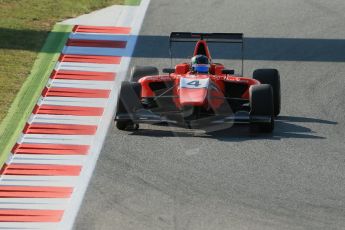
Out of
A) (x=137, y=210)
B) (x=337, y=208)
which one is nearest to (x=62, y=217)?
(x=137, y=210)

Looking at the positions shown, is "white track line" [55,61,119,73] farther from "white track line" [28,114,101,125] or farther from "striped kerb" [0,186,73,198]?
"striped kerb" [0,186,73,198]

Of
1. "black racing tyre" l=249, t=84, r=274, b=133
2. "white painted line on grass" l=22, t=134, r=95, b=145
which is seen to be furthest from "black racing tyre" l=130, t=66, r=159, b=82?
"black racing tyre" l=249, t=84, r=274, b=133

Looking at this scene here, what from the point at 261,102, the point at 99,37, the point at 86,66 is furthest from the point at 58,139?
the point at 99,37

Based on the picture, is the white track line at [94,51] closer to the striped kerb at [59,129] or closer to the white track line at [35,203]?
the striped kerb at [59,129]

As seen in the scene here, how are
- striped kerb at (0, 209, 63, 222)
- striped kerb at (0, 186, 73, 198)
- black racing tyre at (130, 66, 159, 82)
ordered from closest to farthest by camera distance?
striped kerb at (0, 209, 63, 222)
striped kerb at (0, 186, 73, 198)
black racing tyre at (130, 66, 159, 82)

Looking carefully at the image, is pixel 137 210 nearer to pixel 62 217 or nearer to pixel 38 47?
pixel 62 217

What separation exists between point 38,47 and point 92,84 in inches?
103

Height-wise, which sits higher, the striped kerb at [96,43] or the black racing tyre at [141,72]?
the black racing tyre at [141,72]

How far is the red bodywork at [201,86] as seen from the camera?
610 inches

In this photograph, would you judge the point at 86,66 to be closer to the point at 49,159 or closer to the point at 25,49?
the point at 25,49

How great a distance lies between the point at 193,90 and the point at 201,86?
5.4 inches

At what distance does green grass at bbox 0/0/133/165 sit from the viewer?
16828 millimetres

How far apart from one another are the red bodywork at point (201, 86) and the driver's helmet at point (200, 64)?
0.29 feet

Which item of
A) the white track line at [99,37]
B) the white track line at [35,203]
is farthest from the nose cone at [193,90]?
the white track line at [99,37]
